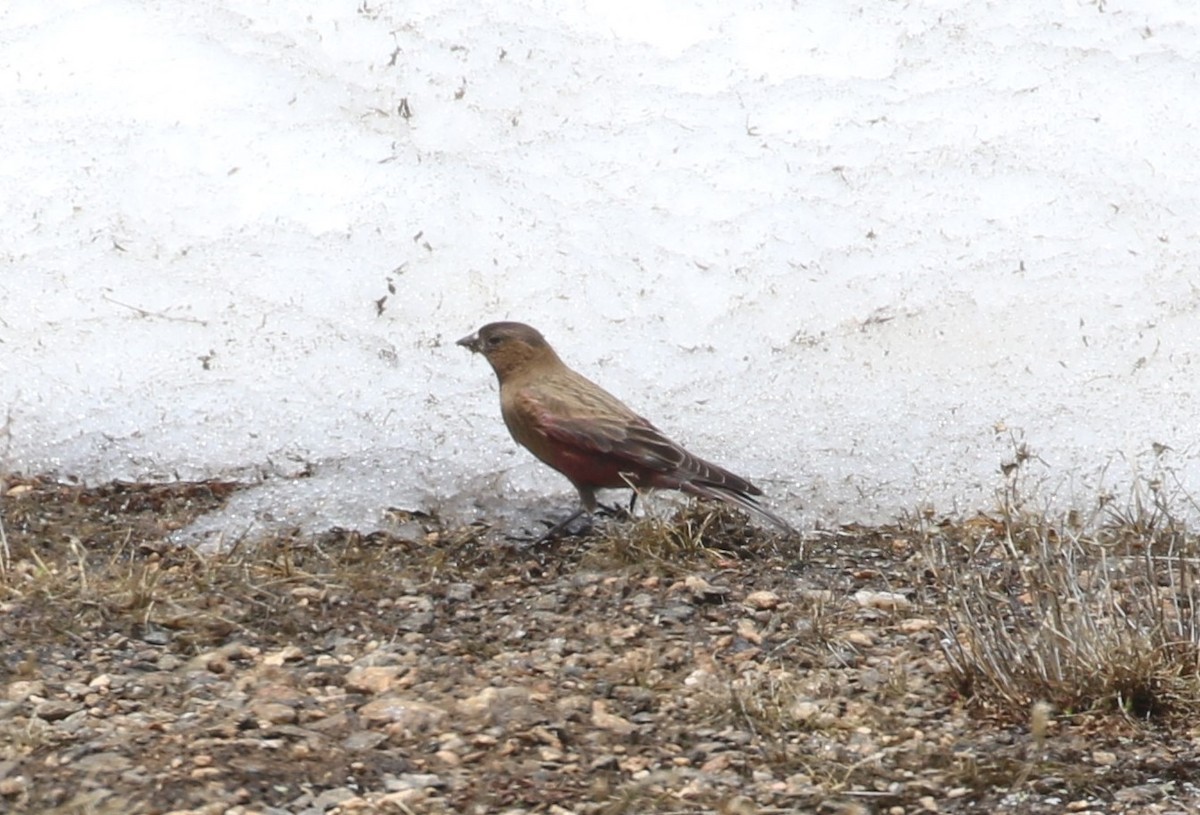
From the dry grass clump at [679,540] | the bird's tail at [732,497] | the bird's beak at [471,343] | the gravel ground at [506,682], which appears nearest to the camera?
the gravel ground at [506,682]

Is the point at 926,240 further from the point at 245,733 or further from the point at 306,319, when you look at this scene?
the point at 245,733

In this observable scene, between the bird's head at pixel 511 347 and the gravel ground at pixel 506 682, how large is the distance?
0.71 metres

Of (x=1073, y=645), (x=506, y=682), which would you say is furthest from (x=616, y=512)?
(x=1073, y=645)

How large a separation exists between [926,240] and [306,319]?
7.97ft

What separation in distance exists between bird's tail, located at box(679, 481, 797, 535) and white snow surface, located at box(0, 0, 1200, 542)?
265mm

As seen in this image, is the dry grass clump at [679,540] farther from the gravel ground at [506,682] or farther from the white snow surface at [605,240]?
the white snow surface at [605,240]

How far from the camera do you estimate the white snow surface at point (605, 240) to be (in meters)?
6.44

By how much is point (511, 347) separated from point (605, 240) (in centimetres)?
100

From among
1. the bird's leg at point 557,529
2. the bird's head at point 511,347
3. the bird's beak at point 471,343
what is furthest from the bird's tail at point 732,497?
the bird's beak at point 471,343

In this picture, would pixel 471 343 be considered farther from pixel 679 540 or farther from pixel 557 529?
pixel 679 540

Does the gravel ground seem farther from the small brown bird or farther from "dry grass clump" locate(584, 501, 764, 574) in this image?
the small brown bird

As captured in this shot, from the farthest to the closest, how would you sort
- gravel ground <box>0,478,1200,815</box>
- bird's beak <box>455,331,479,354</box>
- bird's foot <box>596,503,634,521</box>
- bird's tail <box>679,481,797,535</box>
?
1. bird's beak <box>455,331,479,354</box>
2. bird's foot <box>596,503,634,521</box>
3. bird's tail <box>679,481,797,535</box>
4. gravel ground <box>0,478,1200,815</box>

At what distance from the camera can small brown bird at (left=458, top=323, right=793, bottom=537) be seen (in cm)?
589

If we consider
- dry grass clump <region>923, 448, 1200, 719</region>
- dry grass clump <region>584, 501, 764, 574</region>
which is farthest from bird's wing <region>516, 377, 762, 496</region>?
dry grass clump <region>923, 448, 1200, 719</region>
